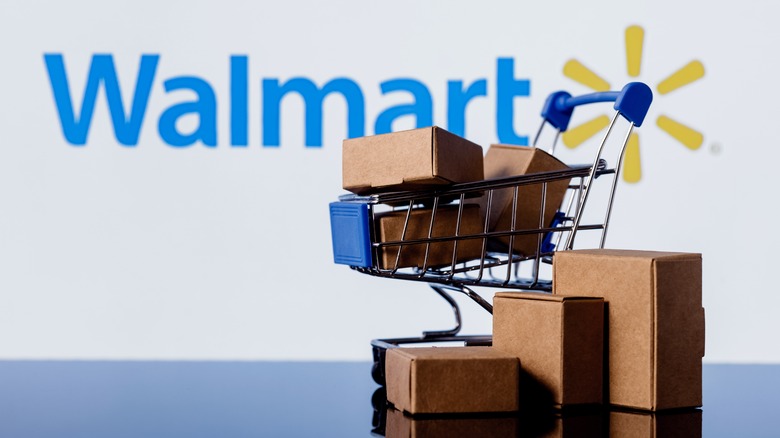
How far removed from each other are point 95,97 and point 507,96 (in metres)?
1.57

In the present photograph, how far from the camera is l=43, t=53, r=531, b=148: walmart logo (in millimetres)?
3746

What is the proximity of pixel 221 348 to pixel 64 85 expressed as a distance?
3.84ft

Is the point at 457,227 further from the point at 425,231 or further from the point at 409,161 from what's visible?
the point at 409,161

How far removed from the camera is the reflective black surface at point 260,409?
5.66 feet

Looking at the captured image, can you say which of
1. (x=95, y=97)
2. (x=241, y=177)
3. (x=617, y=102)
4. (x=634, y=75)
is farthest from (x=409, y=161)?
(x=95, y=97)

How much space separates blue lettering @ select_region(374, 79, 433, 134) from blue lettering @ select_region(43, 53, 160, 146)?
882 millimetres

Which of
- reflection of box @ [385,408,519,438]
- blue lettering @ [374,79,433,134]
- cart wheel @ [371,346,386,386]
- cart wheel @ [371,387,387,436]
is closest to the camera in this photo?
reflection of box @ [385,408,519,438]

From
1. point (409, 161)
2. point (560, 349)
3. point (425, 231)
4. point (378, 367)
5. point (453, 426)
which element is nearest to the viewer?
point (453, 426)

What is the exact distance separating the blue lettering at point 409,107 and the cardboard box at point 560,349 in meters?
1.87

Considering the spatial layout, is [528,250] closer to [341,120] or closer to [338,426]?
[338,426]

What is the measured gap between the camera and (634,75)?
3.79 metres

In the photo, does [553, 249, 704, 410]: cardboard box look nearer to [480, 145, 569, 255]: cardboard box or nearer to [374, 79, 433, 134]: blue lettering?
[480, 145, 569, 255]: cardboard box

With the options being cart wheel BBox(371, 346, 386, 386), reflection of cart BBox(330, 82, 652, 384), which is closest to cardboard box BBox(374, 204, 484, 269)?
reflection of cart BBox(330, 82, 652, 384)

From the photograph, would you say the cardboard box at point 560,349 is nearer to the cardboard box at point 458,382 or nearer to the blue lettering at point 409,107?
the cardboard box at point 458,382
